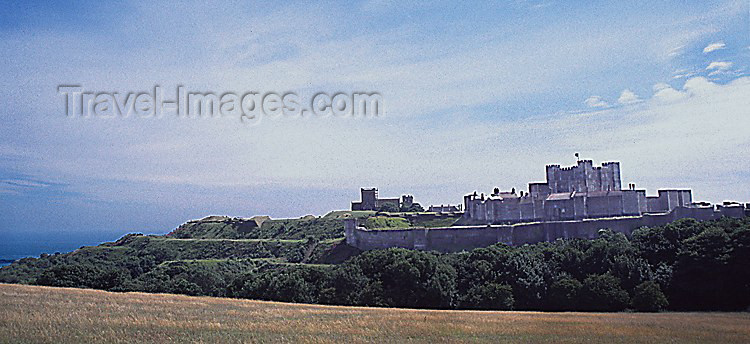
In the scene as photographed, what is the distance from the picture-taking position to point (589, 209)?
7069 cm

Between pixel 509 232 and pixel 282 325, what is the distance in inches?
2016

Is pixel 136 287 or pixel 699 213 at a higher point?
pixel 699 213

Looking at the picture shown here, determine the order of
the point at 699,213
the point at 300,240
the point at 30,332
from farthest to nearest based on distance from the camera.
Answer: the point at 300,240 < the point at 699,213 < the point at 30,332

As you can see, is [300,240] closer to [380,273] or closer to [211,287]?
[211,287]

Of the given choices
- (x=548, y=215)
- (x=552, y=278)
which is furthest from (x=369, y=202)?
(x=552, y=278)

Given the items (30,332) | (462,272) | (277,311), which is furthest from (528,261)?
(30,332)

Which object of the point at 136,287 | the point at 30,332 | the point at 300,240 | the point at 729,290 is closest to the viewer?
the point at 30,332

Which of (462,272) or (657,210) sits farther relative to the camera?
(657,210)

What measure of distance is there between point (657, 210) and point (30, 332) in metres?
72.5

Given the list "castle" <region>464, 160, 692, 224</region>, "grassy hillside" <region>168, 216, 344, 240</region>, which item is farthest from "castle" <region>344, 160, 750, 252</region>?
"grassy hillside" <region>168, 216, 344, 240</region>

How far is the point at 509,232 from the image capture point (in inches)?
2532

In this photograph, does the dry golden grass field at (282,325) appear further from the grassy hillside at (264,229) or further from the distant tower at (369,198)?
the distant tower at (369,198)

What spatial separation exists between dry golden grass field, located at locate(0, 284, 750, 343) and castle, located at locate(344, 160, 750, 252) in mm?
42826

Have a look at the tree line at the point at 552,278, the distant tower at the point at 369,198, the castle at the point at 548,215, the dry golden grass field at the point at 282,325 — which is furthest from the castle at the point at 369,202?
the dry golden grass field at the point at 282,325
